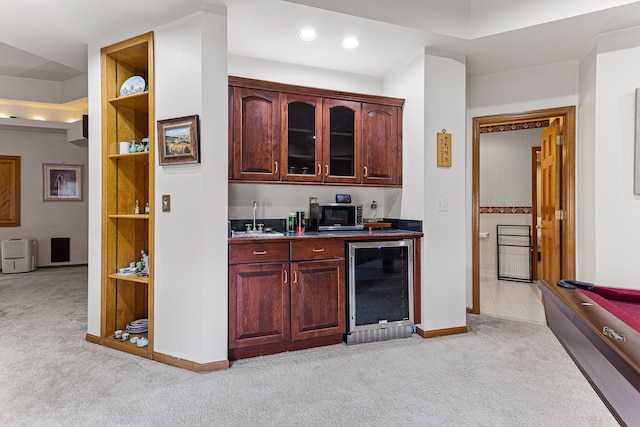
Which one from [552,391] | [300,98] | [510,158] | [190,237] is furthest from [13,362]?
[510,158]

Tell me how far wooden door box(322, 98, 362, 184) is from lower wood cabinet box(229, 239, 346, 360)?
75cm

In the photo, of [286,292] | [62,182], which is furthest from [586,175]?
[62,182]

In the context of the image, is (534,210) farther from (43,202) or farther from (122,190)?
(43,202)

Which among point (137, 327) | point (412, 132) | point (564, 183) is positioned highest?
point (412, 132)

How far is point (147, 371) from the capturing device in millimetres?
2559

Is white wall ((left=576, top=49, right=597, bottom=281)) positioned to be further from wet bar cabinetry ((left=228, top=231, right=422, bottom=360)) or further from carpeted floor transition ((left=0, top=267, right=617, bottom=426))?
wet bar cabinetry ((left=228, top=231, right=422, bottom=360))

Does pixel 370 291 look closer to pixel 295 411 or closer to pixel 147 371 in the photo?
pixel 295 411

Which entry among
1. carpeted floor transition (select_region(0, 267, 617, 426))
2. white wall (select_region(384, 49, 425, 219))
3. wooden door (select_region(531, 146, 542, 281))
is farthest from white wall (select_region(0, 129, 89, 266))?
wooden door (select_region(531, 146, 542, 281))

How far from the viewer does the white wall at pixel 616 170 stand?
285cm

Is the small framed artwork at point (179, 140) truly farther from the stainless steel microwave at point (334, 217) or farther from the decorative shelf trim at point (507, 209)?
the decorative shelf trim at point (507, 209)

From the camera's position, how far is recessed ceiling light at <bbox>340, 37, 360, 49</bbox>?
3.14m

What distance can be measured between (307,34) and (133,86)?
1.55 m

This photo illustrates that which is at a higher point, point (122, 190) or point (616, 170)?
point (616, 170)

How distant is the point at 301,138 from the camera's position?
10.7 ft
